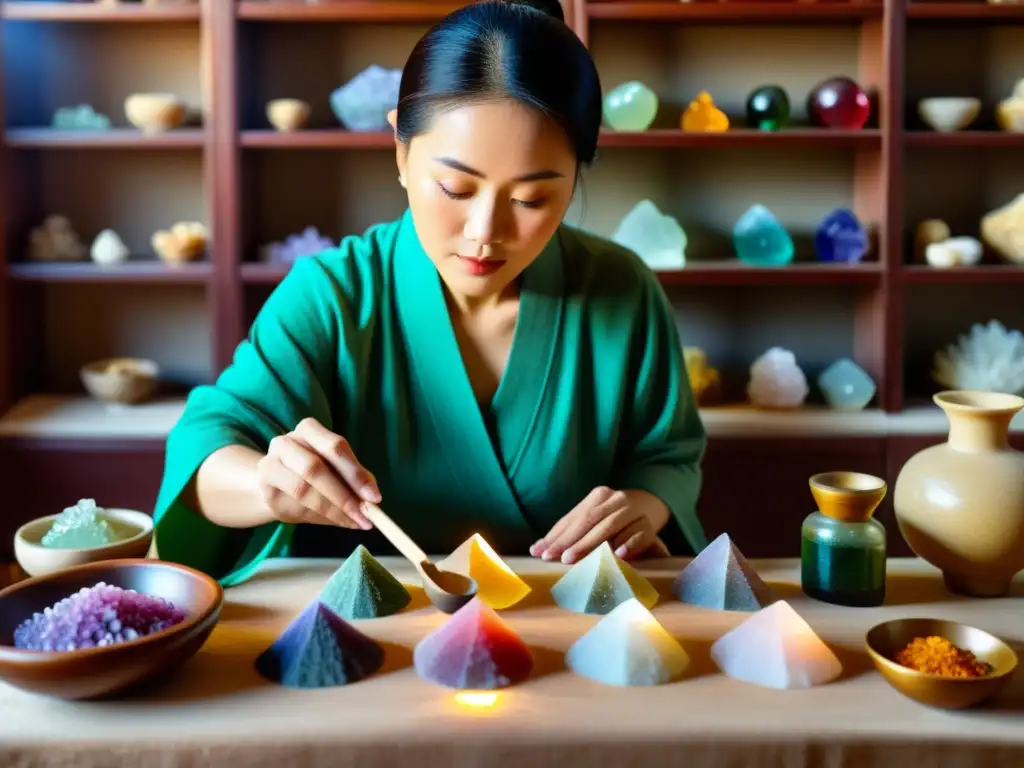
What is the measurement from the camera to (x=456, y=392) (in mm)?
1591

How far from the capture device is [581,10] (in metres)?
2.95

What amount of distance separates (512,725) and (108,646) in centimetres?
35

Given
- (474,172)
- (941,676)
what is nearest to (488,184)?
(474,172)

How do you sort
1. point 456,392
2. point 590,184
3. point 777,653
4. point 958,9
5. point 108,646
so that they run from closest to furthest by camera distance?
point 108,646, point 777,653, point 456,392, point 958,9, point 590,184

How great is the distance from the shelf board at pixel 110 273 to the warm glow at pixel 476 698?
2327 mm

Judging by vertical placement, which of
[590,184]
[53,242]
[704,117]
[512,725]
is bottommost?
[512,725]

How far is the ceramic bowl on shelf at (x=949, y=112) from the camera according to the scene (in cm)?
305

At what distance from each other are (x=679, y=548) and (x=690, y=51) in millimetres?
2084

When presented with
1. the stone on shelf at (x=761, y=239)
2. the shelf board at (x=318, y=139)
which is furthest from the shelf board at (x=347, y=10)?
the stone on shelf at (x=761, y=239)

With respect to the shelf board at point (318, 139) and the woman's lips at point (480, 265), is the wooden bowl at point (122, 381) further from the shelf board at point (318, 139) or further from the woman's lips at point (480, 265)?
the woman's lips at point (480, 265)

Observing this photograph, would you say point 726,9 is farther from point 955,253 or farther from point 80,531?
point 80,531

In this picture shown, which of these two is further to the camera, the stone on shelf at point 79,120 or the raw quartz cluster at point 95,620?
the stone on shelf at point 79,120

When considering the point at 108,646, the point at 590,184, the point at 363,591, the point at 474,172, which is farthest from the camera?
the point at 590,184

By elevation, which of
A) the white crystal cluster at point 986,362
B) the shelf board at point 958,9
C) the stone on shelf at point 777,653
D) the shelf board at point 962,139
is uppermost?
the shelf board at point 958,9
